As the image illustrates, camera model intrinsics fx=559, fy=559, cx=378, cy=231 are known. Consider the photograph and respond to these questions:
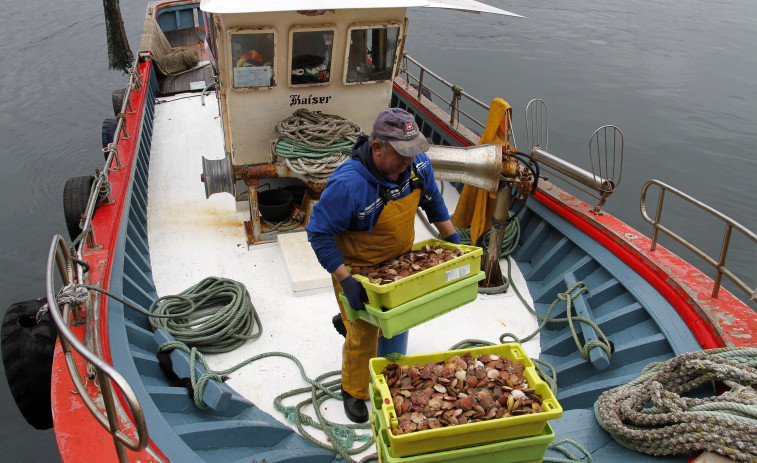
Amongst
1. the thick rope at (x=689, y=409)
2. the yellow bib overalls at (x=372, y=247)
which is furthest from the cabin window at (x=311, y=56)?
the thick rope at (x=689, y=409)

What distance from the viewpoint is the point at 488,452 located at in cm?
234

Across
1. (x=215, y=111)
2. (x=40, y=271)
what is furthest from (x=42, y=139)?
(x=215, y=111)

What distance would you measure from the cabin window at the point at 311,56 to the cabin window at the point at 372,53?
0.64ft

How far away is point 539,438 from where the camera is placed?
2352mm

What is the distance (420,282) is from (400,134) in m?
0.73

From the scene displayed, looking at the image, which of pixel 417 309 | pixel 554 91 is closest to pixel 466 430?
pixel 417 309

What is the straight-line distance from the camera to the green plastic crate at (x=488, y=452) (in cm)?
227

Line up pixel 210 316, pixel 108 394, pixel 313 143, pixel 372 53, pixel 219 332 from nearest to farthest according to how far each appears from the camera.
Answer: pixel 108 394 → pixel 219 332 → pixel 210 316 → pixel 313 143 → pixel 372 53

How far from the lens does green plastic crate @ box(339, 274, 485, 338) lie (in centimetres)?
273

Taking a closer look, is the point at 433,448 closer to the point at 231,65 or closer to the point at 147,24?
the point at 231,65

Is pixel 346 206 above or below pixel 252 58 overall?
below

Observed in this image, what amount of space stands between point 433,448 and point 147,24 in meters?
10.3

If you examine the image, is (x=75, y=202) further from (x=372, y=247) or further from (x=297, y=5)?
(x=372, y=247)

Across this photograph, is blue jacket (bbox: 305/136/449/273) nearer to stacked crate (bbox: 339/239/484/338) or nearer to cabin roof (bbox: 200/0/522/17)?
stacked crate (bbox: 339/239/484/338)
